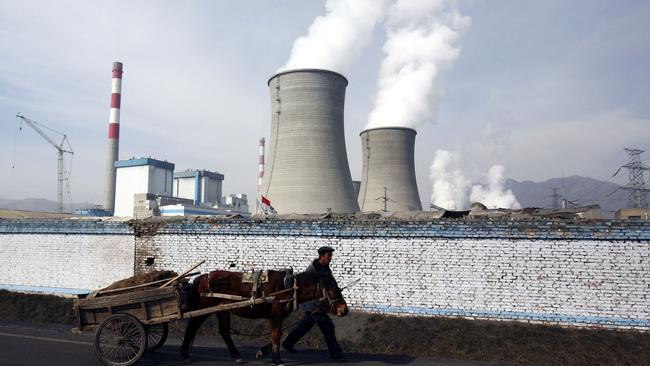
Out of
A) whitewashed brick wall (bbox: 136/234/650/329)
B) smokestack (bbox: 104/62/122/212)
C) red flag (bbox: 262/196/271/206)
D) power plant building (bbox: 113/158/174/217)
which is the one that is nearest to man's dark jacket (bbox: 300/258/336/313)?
whitewashed brick wall (bbox: 136/234/650/329)

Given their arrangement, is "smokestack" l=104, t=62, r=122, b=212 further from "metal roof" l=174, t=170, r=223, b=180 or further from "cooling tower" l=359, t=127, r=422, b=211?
"cooling tower" l=359, t=127, r=422, b=211

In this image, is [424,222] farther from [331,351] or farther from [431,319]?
[331,351]

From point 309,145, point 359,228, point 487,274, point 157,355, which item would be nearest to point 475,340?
point 487,274

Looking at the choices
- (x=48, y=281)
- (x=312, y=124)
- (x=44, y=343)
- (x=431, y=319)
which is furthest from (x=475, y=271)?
(x=312, y=124)

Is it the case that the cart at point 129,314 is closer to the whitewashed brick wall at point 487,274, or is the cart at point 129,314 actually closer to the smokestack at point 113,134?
the whitewashed brick wall at point 487,274

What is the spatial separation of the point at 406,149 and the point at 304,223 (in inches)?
684

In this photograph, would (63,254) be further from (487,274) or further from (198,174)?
(198,174)

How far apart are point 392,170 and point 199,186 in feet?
114

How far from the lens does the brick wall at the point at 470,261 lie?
743 centimetres

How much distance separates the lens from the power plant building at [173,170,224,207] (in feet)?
182

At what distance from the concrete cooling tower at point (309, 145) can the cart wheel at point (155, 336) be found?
1220 cm

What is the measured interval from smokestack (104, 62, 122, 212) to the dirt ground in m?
34.3

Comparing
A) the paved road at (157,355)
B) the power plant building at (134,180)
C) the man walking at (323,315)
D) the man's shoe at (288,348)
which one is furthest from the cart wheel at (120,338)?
the power plant building at (134,180)

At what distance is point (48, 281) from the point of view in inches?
448
